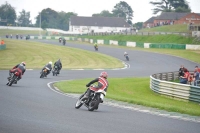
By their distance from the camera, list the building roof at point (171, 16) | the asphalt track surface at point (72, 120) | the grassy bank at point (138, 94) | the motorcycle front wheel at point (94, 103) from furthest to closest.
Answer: the building roof at point (171, 16)
the grassy bank at point (138, 94)
the motorcycle front wheel at point (94, 103)
the asphalt track surface at point (72, 120)

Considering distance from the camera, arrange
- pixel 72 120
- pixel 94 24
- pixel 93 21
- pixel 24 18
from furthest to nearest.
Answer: pixel 24 18 < pixel 93 21 < pixel 94 24 < pixel 72 120

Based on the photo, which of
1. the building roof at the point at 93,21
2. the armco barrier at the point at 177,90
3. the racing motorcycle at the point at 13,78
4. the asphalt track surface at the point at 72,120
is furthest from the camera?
the building roof at the point at 93,21

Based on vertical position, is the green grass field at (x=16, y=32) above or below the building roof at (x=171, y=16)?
below

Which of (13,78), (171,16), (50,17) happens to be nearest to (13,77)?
(13,78)

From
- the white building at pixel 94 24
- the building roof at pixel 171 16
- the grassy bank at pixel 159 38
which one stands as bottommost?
the grassy bank at pixel 159 38

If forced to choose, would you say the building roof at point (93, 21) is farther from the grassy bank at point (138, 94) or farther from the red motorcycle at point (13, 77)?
the red motorcycle at point (13, 77)

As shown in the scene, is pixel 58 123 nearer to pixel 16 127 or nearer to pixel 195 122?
pixel 16 127

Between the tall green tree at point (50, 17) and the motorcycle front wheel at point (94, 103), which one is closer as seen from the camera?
the motorcycle front wheel at point (94, 103)

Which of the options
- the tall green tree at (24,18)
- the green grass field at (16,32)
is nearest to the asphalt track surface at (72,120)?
the green grass field at (16,32)

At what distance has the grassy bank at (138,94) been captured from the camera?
1650cm

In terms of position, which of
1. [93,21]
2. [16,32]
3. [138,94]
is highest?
[93,21]

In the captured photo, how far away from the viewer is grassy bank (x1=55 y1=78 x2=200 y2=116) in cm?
1650

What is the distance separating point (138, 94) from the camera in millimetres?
24641

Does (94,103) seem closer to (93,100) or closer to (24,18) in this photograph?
(93,100)
